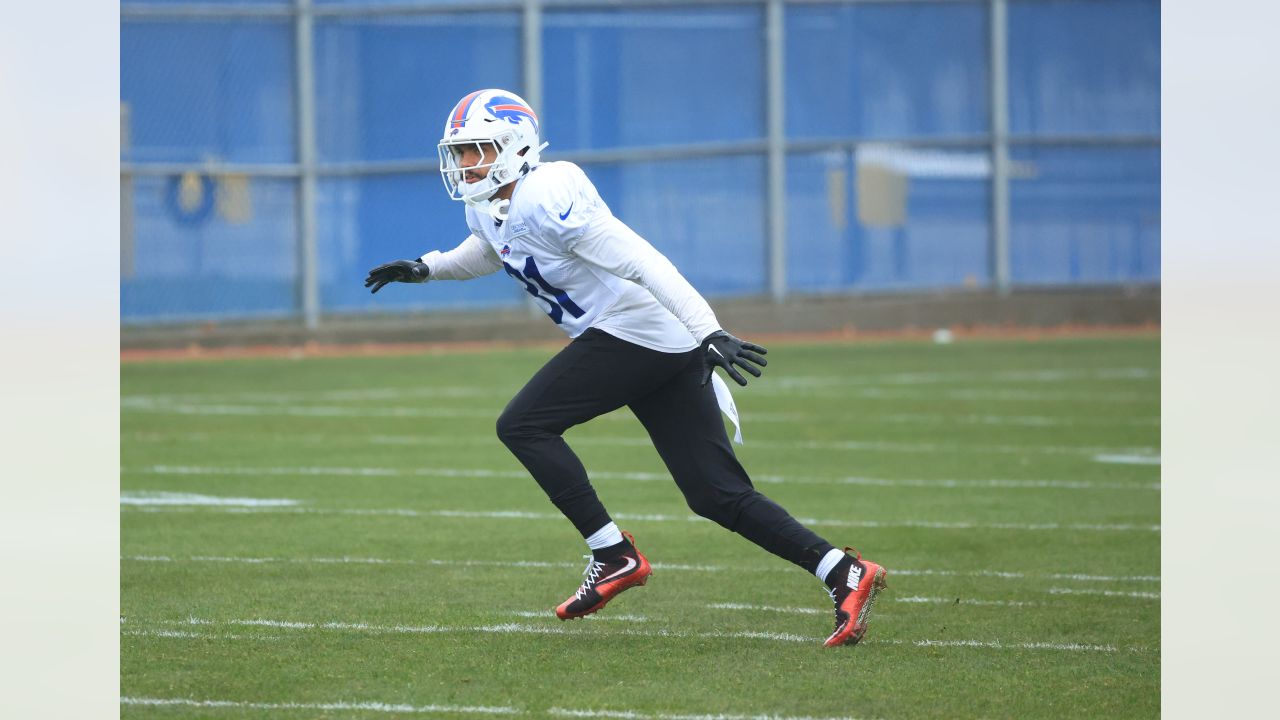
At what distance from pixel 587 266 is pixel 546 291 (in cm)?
23

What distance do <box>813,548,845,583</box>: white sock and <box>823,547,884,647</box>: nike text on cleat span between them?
0.05m

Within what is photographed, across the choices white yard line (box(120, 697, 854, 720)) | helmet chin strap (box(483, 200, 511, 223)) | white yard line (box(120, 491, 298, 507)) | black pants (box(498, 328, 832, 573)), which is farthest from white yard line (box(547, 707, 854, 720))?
white yard line (box(120, 491, 298, 507))

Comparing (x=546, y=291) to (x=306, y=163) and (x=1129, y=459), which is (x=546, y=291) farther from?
(x=306, y=163)

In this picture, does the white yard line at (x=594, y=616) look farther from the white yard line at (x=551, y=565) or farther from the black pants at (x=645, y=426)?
the white yard line at (x=551, y=565)

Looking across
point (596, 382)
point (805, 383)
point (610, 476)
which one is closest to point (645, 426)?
point (596, 382)

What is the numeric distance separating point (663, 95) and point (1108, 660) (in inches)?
776

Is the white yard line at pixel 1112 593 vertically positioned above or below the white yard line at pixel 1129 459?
below

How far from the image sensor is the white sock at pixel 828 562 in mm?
6668

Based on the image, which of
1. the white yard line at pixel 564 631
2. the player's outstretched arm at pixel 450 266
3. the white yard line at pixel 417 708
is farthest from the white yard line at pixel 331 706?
the player's outstretched arm at pixel 450 266

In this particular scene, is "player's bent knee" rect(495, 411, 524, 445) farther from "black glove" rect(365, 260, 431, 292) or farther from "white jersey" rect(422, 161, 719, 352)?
"black glove" rect(365, 260, 431, 292)

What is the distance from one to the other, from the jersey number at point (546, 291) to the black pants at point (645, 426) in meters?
0.13

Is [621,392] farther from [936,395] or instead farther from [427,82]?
[427,82]

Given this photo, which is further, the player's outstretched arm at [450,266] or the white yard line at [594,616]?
the player's outstretched arm at [450,266]

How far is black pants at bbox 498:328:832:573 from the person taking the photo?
6.79 meters
